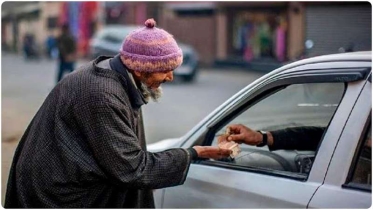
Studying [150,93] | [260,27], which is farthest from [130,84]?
[260,27]

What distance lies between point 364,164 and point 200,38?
20920mm

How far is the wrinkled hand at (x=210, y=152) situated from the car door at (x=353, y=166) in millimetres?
469

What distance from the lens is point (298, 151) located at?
2.65 metres

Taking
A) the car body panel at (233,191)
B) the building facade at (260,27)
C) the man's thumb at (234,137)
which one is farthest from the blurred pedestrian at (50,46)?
the man's thumb at (234,137)

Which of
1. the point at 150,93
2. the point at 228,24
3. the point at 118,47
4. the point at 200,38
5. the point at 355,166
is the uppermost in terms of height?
the point at 150,93

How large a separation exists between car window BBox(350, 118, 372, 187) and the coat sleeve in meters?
0.69

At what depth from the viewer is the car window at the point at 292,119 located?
2.39m

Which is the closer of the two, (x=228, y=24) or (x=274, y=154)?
(x=274, y=154)

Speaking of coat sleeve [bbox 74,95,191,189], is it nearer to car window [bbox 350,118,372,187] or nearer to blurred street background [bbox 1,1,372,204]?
car window [bbox 350,118,372,187]

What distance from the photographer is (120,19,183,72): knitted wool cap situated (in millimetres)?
2246

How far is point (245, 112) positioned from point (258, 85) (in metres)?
0.20

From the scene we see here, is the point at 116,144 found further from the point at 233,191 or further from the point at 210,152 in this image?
the point at 233,191

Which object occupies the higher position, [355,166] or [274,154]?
[355,166]

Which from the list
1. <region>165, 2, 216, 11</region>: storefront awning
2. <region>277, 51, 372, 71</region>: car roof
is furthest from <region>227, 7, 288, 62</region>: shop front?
<region>277, 51, 372, 71</region>: car roof
